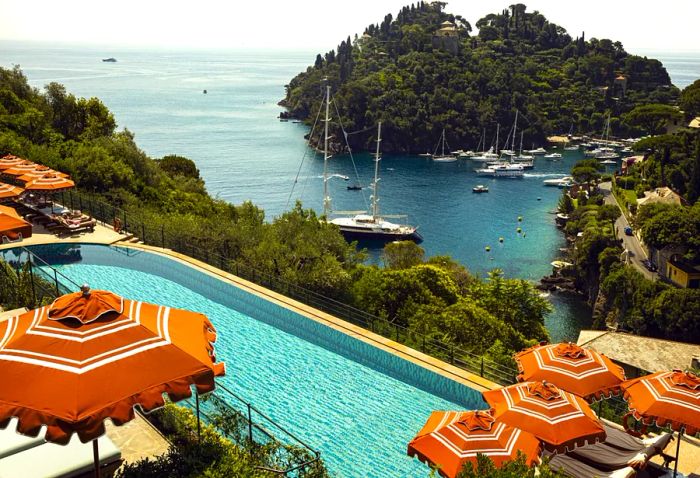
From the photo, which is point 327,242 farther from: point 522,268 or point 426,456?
point 522,268

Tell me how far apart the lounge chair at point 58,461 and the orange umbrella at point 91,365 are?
1433 millimetres

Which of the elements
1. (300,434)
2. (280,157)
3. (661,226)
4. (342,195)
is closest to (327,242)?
(300,434)

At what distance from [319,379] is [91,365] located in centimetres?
856

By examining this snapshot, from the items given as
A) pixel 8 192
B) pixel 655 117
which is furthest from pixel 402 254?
pixel 655 117

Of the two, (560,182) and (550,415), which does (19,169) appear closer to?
(550,415)

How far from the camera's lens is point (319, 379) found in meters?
14.1

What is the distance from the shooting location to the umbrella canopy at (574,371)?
10102mm

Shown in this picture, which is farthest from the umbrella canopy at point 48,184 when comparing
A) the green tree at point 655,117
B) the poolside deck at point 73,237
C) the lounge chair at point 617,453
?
the green tree at point 655,117

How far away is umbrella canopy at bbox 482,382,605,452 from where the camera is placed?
855cm

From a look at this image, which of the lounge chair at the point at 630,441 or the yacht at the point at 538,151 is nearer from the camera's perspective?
the lounge chair at the point at 630,441

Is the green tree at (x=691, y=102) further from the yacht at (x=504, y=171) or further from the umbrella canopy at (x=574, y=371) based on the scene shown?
the umbrella canopy at (x=574, y=371)

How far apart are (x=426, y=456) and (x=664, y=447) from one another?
4159 millimetres

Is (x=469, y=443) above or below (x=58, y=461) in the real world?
below

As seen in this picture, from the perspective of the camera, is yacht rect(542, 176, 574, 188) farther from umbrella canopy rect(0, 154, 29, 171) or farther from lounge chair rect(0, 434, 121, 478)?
lounge chair rect(0, 434, 121, 478)
